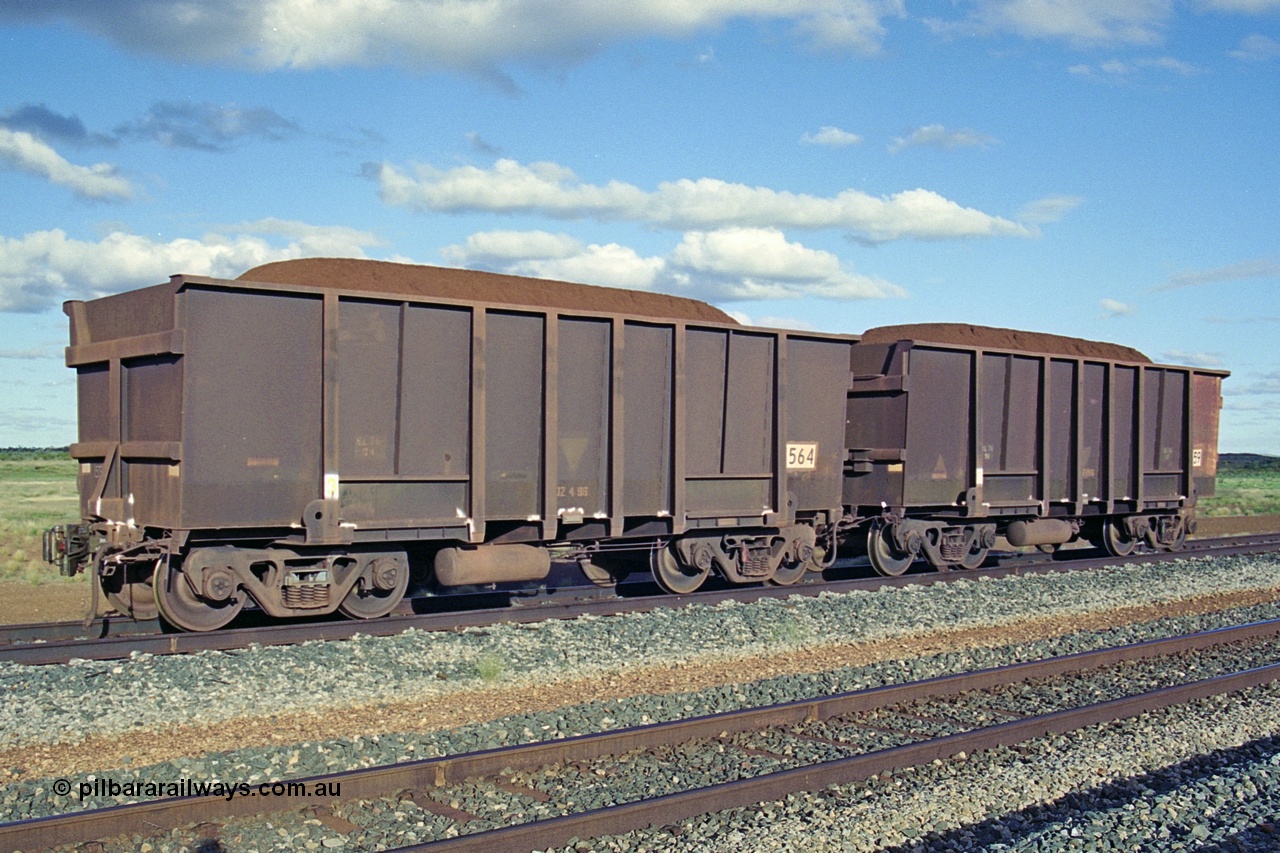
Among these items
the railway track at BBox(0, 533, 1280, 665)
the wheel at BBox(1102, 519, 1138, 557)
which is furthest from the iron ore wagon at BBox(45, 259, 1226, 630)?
the wheel at BBox(1102, 519, 1138, 557)

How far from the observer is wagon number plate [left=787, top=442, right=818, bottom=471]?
14477 mm

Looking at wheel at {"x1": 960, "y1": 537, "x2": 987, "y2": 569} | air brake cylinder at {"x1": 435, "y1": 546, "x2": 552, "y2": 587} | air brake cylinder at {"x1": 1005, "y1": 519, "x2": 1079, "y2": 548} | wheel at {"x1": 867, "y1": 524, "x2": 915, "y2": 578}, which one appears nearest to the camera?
air brake cylinder at {"x1": 435, "y1": 546, "x2": 552, "y2": 587}

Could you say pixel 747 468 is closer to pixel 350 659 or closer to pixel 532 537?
pixel 532 537

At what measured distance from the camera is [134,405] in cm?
1094

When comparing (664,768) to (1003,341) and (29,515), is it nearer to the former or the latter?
(1003,341)

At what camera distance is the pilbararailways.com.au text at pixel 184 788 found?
6.02 meters

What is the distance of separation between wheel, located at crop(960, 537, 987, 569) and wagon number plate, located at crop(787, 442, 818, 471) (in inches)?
157

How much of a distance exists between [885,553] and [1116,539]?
242 inches

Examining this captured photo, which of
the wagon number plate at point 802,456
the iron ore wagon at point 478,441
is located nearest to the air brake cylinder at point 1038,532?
the iron ore wagon at point 478,441

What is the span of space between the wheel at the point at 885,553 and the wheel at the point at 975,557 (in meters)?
1.18

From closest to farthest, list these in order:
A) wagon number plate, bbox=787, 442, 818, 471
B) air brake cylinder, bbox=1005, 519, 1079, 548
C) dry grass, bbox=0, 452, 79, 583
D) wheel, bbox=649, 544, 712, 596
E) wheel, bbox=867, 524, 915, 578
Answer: wheel, bbox=649, 544, 712, 596
wagon number plate, bbox=787, 442, 818, 471
wheel, bbox=867, 524, 915, 578
air brake cylinder, bbox=1005, 519, 1079, 548
dry grass, bbox=0, 452, 79, 583

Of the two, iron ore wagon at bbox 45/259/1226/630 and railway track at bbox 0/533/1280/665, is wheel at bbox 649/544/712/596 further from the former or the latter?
railway track at bbox 0/533/1280/665

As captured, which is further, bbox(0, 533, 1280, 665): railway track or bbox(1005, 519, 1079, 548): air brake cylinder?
bbox(1005, 519, 1079, 548): air brake cylinder

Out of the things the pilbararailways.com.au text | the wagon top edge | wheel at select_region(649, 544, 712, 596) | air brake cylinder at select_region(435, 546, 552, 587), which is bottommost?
the pilbararailways.com.au text
